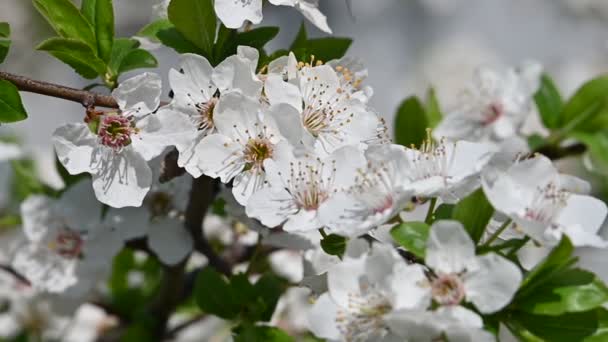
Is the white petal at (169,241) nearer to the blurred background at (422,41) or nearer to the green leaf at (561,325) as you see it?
the green leaf at (561,325)

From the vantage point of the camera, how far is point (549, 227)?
72 centimetres

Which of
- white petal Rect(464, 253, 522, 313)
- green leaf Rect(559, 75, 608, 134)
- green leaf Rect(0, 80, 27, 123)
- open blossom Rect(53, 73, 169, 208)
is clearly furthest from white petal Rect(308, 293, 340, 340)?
green leaf Rect(559, 75, 608, 134)

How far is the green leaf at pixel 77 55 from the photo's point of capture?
31.0 inches

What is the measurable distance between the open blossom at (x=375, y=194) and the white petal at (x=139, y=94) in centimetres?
20

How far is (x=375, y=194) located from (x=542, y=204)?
0.14m

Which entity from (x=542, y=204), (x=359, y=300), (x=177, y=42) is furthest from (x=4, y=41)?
(x=542, y=204)

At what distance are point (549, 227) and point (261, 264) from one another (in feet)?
1.67

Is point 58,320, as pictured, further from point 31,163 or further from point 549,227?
point 549,227

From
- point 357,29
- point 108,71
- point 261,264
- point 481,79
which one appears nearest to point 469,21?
point 357,29

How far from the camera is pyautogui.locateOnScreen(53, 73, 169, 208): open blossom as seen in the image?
2.65 ft

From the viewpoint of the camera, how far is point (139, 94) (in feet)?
2.65

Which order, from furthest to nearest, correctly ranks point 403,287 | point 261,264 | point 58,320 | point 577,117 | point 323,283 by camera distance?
point 58,320 → point 261,264 → point 577,117 → point 323,283 → point 403,287

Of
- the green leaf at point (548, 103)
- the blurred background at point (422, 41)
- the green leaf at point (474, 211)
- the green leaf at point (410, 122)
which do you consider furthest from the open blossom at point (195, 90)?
the blurred background at point (422, 41)

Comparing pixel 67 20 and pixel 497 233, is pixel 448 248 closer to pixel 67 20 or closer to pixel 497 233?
pixel 497 233
